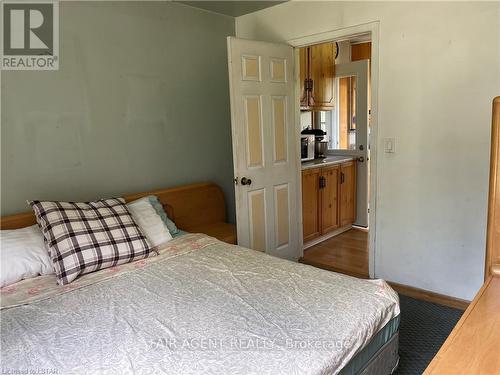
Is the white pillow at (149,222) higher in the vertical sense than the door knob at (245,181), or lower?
lower

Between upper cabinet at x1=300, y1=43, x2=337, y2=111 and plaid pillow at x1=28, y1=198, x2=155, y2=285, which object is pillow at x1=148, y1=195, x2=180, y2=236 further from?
upper cabinet at x1=300, y1=43, x2=337, y2=111

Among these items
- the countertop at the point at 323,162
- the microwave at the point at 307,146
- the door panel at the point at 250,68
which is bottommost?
the countertop at the point at 323,162

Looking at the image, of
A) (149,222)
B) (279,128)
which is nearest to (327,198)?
(279,128)

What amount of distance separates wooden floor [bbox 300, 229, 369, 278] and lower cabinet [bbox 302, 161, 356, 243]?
0.16m

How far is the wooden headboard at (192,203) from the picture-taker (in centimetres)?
311

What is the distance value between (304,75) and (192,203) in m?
2.08

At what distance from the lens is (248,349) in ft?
4.36

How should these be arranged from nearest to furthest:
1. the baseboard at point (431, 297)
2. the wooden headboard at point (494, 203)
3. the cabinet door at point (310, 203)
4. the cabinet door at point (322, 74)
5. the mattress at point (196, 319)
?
the wooden headboard at point (494, 203) < the mattress at point (196, 319) < the baseboard at point (431, 297) < the cabinet door at point (310, 203) < the cabinet door at point (322, 74)

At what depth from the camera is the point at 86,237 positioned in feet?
6.94

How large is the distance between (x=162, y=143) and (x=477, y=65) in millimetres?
2376

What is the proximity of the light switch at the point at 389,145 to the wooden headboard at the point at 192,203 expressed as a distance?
5.01 feet

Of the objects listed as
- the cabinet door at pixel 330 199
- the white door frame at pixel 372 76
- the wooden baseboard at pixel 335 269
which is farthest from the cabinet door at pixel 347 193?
the white door frame at pixel 372 76

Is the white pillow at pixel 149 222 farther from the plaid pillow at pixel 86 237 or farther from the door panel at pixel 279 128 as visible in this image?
the door panel at pixel 279 128

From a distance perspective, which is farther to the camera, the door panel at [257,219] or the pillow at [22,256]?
the door panel at [257,219]
